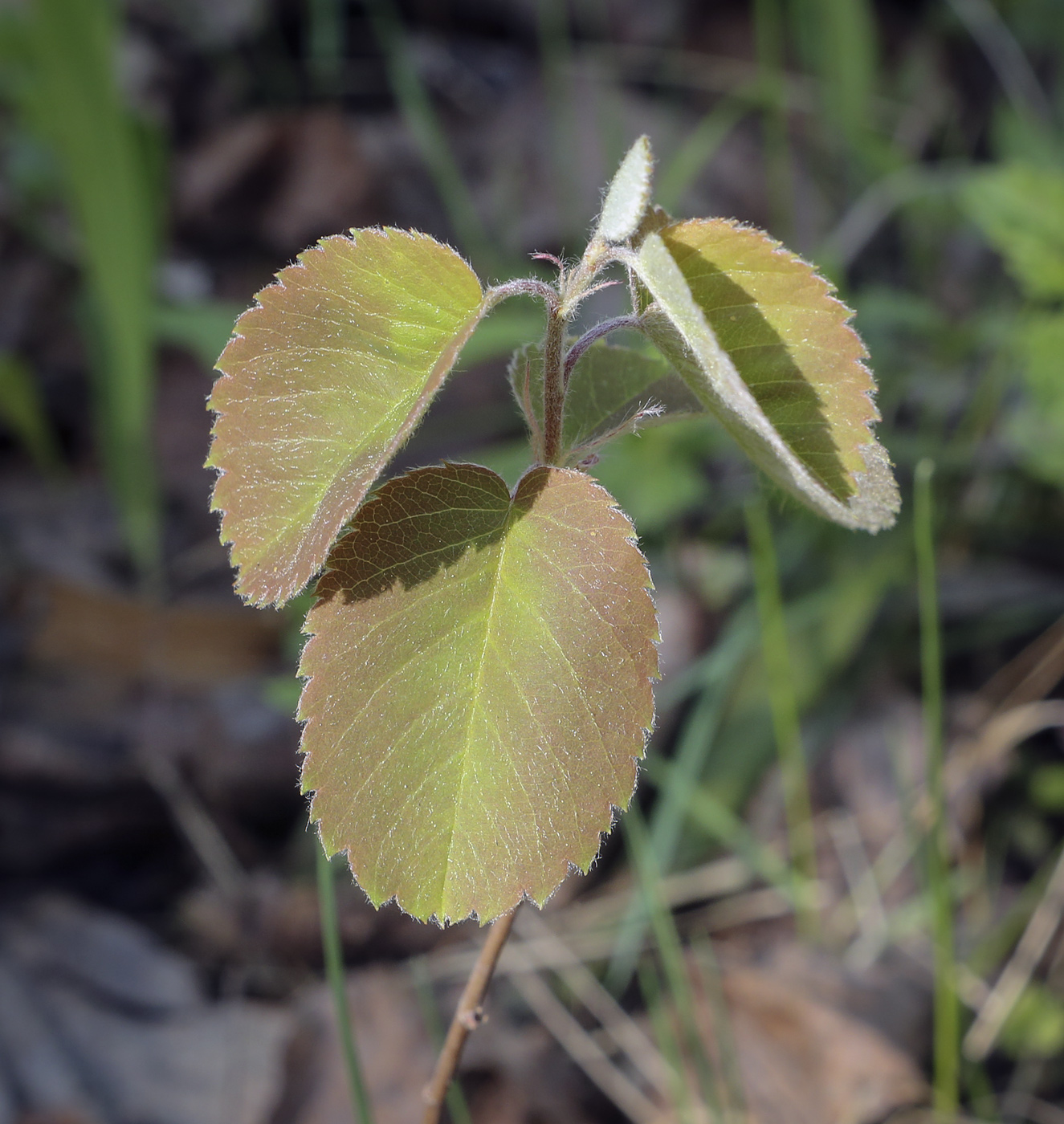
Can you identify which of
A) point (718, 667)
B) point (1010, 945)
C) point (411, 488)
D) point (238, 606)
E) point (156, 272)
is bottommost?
point (1010, 945)

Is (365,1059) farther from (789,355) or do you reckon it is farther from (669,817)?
(789,355)

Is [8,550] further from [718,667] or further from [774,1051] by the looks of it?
[774,1051]

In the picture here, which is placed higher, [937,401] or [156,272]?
[156,272]

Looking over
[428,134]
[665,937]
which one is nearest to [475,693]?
[665,937]

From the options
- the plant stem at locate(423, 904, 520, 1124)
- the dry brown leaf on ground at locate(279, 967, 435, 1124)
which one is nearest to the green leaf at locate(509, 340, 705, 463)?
the plant stem at locate(423, 904, 520, 1124)

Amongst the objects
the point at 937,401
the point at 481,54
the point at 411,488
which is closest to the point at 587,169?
the point at 481,54
